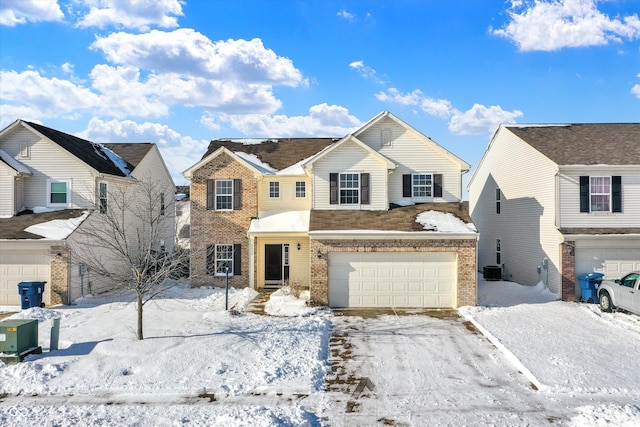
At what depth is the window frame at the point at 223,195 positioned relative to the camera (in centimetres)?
2188

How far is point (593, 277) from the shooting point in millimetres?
17531

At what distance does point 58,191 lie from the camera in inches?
830

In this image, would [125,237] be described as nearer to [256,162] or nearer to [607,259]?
[256,162]

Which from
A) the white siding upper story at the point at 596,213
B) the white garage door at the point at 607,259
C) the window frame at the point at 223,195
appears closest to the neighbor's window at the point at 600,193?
the white siding upper story at the point at 596,213

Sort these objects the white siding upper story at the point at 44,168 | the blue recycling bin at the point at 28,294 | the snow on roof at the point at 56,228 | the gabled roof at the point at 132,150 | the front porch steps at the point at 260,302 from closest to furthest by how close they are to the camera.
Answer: the front porch steps at the point at 260,302, the blue recycling bin at the point at 28,294, the snow on roof at the point at 56,228, the white siding upper story at the point at 44,168, the gabled roof at the point at 132,150

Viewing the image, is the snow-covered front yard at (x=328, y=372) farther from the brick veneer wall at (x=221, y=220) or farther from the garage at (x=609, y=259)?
the brick veneer wall at (x=221, y=220)

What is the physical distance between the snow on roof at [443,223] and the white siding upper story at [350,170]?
6.22ft

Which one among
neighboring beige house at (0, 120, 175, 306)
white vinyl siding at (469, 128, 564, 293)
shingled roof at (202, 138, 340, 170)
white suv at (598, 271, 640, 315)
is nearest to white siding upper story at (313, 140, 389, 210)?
shingled roof at (202, 138, 340, 170)

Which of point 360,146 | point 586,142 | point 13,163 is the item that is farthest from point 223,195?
point 586,142

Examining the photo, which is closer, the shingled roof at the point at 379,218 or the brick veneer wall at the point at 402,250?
the brick veneer wall at the point at 402,250

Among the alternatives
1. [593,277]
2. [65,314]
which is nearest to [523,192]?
[593,277]

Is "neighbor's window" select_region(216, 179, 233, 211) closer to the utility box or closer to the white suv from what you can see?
the utility box

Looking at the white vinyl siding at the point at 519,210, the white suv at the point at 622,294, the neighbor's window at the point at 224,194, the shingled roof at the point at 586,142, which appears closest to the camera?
the white suv at the point at 622,294

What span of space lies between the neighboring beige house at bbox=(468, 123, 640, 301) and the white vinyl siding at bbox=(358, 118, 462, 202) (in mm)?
3964
